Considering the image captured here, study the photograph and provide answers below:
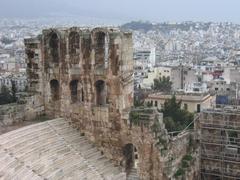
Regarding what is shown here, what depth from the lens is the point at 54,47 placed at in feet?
85.6

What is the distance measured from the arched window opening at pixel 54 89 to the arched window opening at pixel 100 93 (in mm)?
2449

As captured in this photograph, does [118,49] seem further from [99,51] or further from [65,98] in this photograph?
[65,98]

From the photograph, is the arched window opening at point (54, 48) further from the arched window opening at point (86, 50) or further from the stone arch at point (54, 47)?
the arched window opening at point (86, 50)

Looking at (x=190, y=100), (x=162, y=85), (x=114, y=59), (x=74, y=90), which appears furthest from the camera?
(x=162, y=85)

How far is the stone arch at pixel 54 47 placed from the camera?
1016 inches

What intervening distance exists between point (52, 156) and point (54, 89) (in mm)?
5300

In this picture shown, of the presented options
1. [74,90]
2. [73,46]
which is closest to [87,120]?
[74,90]

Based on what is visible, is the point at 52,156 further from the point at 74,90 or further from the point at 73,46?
the point at 73,46

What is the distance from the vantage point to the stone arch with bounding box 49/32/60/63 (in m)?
25.8

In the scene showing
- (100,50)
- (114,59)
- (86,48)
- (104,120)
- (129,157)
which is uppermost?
(86,48)

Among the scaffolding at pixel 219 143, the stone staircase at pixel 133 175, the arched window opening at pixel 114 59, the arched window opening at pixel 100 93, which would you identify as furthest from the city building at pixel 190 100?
the arched window opening at pixel 114 59

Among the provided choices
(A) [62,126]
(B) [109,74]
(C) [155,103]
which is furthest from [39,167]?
(C) [155,103]

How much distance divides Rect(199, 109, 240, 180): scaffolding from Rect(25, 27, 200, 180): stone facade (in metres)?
3.66

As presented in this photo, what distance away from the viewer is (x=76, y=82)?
83.9 feet
